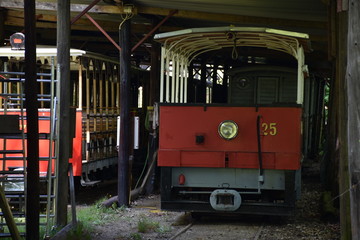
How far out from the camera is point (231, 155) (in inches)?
356

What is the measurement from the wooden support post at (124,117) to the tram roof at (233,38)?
46.1 inches

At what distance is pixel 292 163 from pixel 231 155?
2.99ft

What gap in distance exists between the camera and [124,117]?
11211 millimetres

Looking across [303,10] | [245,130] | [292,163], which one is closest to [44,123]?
[245,130]

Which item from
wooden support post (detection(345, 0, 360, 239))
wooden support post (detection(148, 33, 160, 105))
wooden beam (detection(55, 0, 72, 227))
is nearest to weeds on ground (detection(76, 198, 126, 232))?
wooden beam (detection(55, 0, 72, 227))

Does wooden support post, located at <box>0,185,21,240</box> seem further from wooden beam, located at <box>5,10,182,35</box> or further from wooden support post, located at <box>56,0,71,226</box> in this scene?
wooden beam, located at <box>5,10,182,35</box>

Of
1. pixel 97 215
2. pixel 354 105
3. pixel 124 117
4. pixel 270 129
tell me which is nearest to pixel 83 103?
pixel 124 117

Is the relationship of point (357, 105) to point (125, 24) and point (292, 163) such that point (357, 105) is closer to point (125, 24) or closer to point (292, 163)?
point (292, 163)

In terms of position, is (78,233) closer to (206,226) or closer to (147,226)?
(147,226)

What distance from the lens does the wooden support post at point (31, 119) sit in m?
5.41

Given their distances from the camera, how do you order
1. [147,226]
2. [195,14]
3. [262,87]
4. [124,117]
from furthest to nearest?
1. [262,87]
2. [195,14]
3. [124,117]
4. [147,226]

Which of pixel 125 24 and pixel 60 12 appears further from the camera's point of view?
pixel 125 24

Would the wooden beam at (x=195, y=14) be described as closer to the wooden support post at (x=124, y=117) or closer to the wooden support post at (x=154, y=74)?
the wooden support post at (x=124, y=117)

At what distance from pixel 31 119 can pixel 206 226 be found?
185 inches
